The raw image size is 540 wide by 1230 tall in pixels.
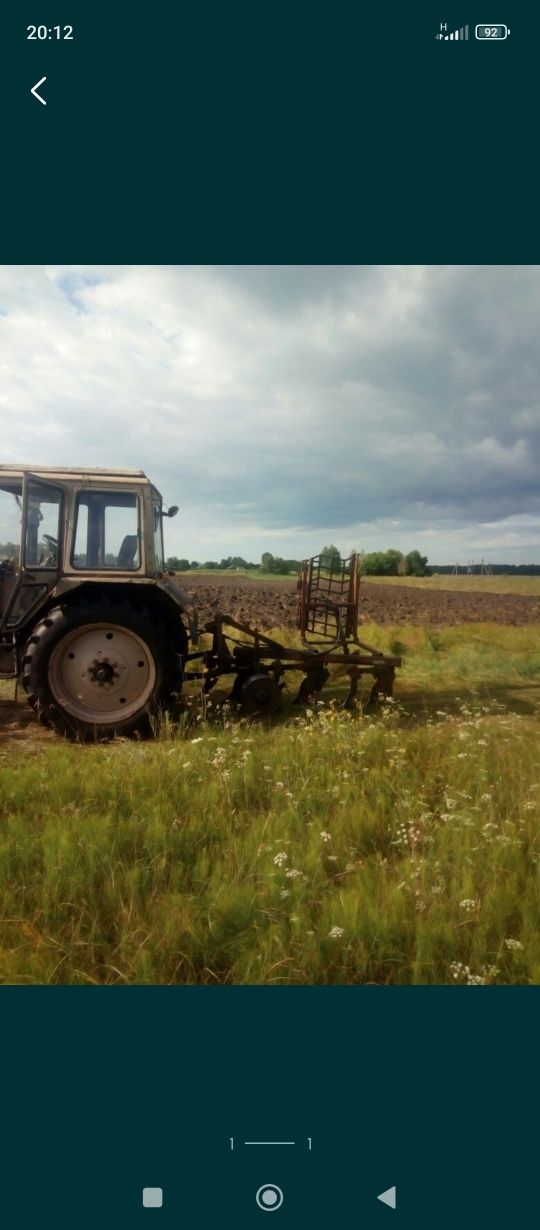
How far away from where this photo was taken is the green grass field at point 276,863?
1.80m

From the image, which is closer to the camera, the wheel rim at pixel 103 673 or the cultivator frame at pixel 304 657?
the wheel rim at pixel 103 673

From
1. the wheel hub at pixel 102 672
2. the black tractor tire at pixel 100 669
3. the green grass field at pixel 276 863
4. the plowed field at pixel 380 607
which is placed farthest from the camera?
the plowed field at pixel 380 607

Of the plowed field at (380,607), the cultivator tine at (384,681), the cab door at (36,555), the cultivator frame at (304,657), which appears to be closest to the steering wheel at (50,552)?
the cab door at (36,555)

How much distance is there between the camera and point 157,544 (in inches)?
220

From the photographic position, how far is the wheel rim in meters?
4.98

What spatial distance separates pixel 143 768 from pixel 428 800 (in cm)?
174

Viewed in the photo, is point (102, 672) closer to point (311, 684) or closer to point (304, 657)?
point (304, 657)

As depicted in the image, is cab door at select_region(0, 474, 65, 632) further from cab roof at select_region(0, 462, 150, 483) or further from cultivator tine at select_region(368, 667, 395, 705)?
cultivator tine at select_region(368, 667, 395, 705)

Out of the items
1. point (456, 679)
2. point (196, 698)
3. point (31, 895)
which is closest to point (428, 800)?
point (31, 895)

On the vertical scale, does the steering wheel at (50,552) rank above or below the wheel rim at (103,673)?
above
